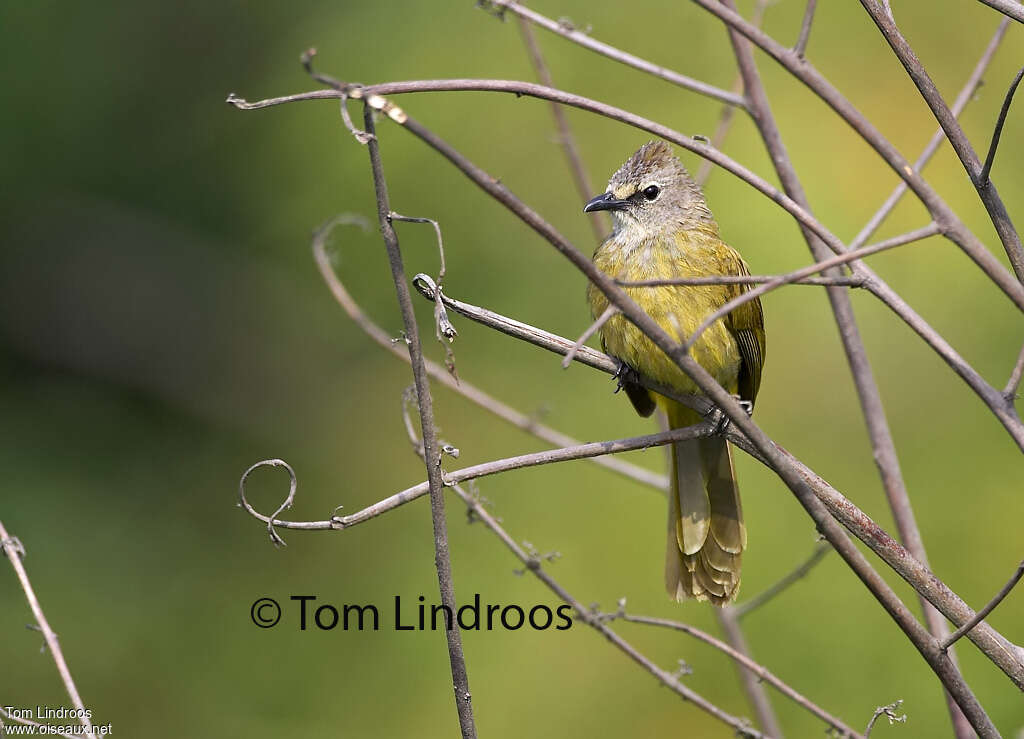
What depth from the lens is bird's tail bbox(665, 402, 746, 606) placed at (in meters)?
2.95

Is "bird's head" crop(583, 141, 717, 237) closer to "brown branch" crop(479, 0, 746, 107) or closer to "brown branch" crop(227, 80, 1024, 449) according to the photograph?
"brown branch" crop(479, 0, 746, 107)

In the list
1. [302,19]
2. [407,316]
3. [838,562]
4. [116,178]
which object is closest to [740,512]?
[838,562]

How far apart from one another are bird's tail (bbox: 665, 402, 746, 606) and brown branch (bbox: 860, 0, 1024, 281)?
133 centimetres

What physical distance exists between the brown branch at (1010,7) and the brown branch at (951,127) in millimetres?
128

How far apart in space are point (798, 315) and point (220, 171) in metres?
3.19

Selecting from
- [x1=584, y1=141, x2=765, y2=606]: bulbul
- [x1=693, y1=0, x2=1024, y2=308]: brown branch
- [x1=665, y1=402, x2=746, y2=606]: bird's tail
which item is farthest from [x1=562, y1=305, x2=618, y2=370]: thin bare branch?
[x1=665, y1=402, x2=746, y2=606]: bird's tail

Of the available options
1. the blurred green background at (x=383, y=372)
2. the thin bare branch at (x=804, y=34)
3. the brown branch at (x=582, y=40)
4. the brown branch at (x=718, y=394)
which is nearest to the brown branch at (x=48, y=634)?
the brown branch at (x=718, y=394)

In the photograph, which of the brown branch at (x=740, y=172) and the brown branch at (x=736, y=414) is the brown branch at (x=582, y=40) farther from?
the brown branch at (x=736, y=414)

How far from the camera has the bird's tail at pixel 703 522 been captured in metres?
2.95

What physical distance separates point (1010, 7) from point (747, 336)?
62.2 inches

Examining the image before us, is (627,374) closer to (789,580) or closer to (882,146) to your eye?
(789,580)

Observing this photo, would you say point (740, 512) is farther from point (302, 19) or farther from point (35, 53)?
point (35, 53)

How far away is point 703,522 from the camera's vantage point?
3.08 meters

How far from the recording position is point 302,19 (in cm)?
571
